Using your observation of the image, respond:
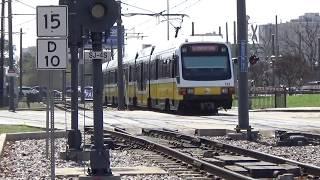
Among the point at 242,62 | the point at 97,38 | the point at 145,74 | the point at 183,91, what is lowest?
the point at 183,91

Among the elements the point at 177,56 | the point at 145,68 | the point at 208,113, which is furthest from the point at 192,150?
the point at 145,68

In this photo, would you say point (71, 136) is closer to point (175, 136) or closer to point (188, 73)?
point (175, 136)

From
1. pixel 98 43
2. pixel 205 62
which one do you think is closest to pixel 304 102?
pixel 205 62

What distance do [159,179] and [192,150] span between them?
610 cm

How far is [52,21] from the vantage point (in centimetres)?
1098

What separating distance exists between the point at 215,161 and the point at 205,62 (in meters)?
21.5

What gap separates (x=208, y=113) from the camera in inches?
1607

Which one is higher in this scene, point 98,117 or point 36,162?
point 98,117

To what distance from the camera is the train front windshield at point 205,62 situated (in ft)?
120

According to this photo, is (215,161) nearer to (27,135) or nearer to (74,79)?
(74,79)

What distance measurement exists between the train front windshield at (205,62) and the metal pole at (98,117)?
2472 centimetres

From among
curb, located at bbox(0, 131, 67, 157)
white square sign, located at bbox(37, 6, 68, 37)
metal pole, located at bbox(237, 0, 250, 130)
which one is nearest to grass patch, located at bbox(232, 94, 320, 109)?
metal pole, located at bbox(237, 0, 250, 130)

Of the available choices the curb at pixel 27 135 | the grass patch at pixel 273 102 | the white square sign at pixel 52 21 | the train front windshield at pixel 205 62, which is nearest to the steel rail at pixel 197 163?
the curb at pixel 27 135

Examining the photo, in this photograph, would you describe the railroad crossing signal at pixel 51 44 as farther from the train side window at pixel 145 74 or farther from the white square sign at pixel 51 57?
the train side window at pixel 145 74
